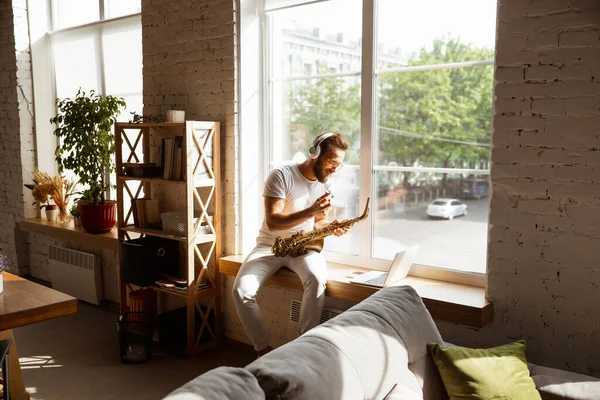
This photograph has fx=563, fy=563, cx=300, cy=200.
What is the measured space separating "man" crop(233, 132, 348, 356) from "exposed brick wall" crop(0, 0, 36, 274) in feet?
11.5

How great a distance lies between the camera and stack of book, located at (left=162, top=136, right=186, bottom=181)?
413 cm

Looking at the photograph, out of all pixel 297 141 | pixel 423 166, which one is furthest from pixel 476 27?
pixel 297 141

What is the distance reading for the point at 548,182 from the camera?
113 inches

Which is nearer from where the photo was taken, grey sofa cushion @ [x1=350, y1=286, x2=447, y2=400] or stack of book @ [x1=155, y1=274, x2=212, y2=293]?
grey sofa cushion @ [x1=350, y1=286, x2=447, y2=400]

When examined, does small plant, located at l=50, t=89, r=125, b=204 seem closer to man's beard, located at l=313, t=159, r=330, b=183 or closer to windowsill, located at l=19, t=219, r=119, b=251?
windowsill, located at l=19, t=219, r=119, b=251

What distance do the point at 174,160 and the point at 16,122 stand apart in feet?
9.17

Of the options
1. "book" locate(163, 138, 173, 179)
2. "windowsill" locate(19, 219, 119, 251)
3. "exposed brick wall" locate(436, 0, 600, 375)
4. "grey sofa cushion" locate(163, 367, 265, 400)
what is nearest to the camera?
"grey sofa cushion" locate(163, 367, 265, 400)

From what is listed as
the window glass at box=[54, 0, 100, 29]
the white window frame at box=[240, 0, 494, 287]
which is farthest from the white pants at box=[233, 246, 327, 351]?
the window glass at box=[54, 0, 100, 29]

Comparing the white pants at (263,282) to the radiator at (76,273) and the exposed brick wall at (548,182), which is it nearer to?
the exposed brick wall at (548,182)

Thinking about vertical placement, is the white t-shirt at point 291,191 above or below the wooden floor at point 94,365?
above

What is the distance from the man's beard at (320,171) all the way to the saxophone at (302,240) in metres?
0.31

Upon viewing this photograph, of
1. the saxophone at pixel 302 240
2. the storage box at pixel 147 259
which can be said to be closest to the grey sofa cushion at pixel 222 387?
the saxophone at pixel 302 240

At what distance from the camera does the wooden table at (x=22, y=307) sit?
277cm

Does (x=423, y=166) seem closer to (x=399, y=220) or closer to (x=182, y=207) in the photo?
(x=399, y=220)
